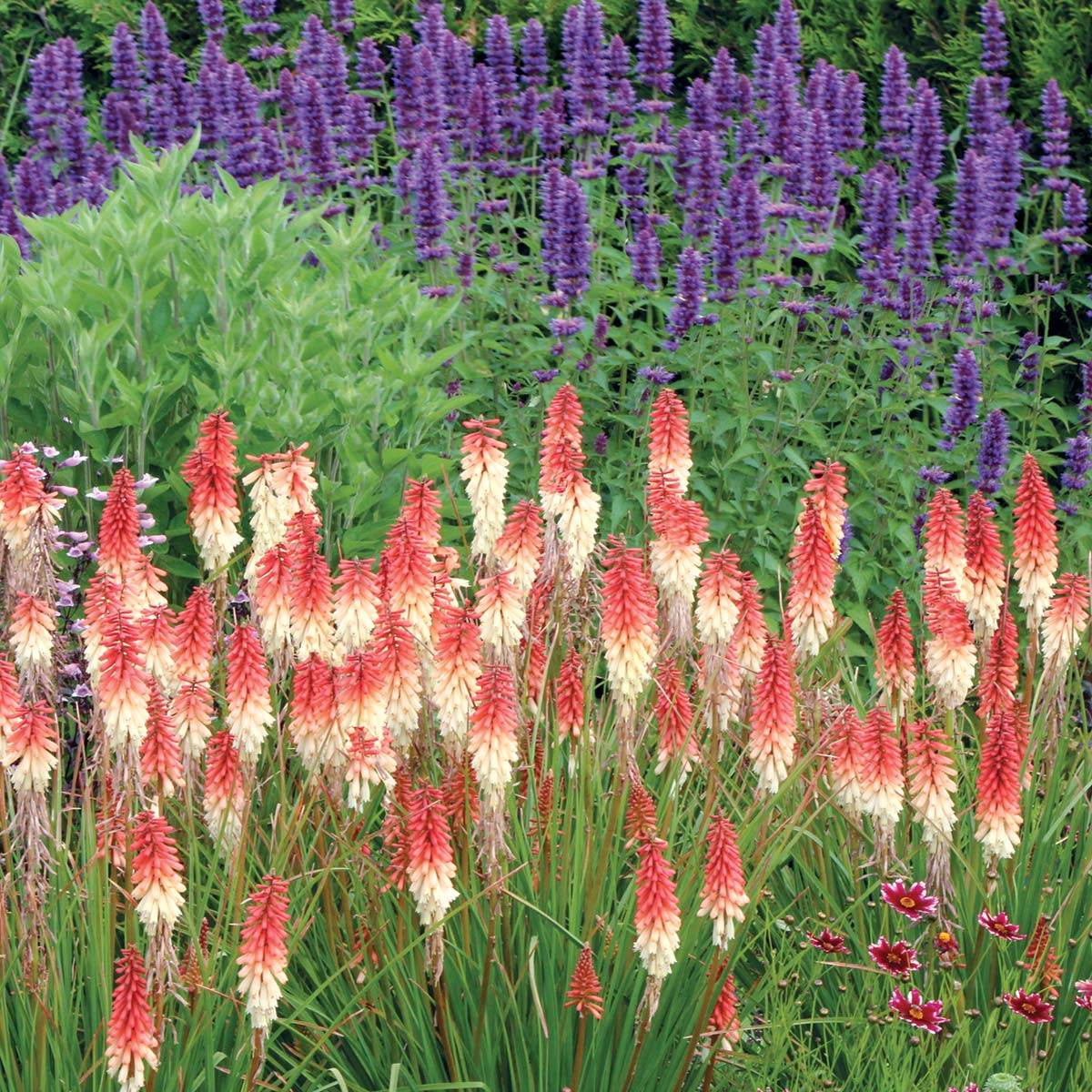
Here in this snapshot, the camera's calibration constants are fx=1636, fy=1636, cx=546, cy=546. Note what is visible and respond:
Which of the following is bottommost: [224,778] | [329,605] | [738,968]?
[738,968]

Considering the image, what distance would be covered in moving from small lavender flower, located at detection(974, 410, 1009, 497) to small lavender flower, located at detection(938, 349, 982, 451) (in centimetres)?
14

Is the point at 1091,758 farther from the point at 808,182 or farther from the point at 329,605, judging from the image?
the point at 808,182

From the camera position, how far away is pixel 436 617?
151 inches

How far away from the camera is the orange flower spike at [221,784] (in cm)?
338

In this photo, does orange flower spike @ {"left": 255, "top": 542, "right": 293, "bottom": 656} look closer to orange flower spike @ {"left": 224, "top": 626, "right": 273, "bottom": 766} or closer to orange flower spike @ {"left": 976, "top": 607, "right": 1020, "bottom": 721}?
orange flower spike @ {"left": 224, "top": 626, "right": 273, "bottom": 766}

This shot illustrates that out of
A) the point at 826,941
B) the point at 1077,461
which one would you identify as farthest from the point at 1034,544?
the point at 1077,461

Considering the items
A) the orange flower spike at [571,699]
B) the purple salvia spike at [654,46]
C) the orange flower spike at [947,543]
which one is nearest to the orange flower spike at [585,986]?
the orange flower spike at [571,699]

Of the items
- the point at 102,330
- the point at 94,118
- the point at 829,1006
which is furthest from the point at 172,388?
the point at 94,118

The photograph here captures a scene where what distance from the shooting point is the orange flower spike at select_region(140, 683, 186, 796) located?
3.30 m

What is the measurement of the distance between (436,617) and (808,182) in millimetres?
4299

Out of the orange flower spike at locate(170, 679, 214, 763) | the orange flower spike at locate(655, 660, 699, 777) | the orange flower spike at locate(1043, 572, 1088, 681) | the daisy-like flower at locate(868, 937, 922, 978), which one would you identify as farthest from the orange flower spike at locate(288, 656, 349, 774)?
the orange flower spike at locate(1043, 572, 1088, 681)

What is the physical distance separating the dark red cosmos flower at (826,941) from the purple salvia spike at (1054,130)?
5.21 metres

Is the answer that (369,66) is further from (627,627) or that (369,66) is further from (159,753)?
(159,753)

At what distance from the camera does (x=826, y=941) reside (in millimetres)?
3787
